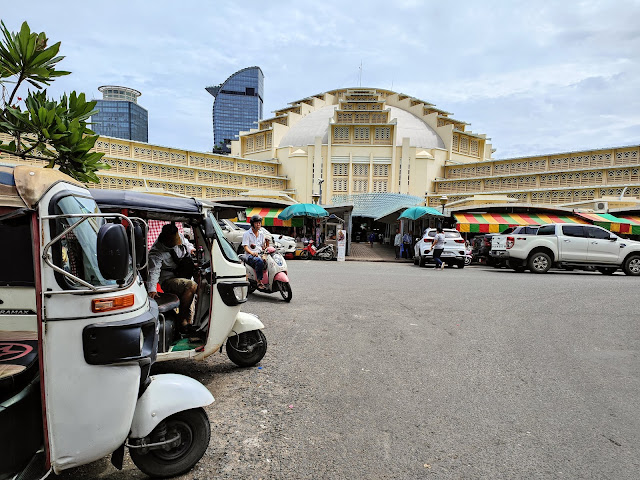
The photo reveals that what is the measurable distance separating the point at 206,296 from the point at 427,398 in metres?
2.51

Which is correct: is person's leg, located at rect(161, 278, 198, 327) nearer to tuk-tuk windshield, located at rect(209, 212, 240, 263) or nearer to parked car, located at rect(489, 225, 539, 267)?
tuk-tuk windshield, located at rect(209, 212, 240, 263)

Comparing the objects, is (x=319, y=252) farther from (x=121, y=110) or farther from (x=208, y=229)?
(x=121, y=110)

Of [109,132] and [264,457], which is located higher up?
[109,132]

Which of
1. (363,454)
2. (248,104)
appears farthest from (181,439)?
(248,104)

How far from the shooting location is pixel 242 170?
41.6 m

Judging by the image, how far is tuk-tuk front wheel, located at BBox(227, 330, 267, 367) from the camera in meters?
4.79

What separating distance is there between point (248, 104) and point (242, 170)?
115 m

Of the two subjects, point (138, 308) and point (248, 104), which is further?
point (248, 104)

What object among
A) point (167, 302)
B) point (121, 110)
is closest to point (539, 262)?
point (167, 302)

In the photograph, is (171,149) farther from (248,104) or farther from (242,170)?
(248,104)

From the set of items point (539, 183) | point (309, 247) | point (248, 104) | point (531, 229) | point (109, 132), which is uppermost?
point (248, 104)

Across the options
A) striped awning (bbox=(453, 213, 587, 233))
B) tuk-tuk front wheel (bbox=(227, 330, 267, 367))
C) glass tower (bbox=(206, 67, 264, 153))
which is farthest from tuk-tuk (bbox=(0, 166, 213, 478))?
glass tower (bbox=(206, 67, 264, 153))

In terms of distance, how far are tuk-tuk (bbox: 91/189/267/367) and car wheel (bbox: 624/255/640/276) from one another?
15.0m

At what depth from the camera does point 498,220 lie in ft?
78.5
